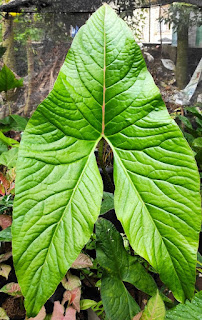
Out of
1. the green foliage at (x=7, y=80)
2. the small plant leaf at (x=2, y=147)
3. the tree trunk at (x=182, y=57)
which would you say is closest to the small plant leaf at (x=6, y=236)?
the small plant leaf at (x=2, y=147)

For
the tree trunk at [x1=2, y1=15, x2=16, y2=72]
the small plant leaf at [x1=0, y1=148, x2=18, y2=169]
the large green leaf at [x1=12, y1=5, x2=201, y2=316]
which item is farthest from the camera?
the tree trunk at [x1=2, y1=15, x2=16, y2=72]

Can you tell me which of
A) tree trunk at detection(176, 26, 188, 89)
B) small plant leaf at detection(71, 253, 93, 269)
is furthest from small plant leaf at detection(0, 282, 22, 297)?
tree trunk at detection(176, 26, 188, 89)

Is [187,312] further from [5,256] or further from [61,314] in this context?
[5,256]

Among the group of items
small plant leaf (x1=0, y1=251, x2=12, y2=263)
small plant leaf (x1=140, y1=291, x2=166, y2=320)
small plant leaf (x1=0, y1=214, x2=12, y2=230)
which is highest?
small plant leaf (x1=0, y1=214, x2=12, y2=230)

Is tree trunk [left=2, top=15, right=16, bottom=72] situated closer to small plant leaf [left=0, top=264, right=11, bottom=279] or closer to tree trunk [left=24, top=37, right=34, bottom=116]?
tree trunk [left=24, top=37, right=34, bottom=116]

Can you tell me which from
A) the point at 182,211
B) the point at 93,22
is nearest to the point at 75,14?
the point at 93,22

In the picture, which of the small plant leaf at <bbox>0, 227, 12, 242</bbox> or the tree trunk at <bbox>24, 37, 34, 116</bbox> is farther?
the tree trunk at <bbox>24, 37, 34, 116</bbox>
